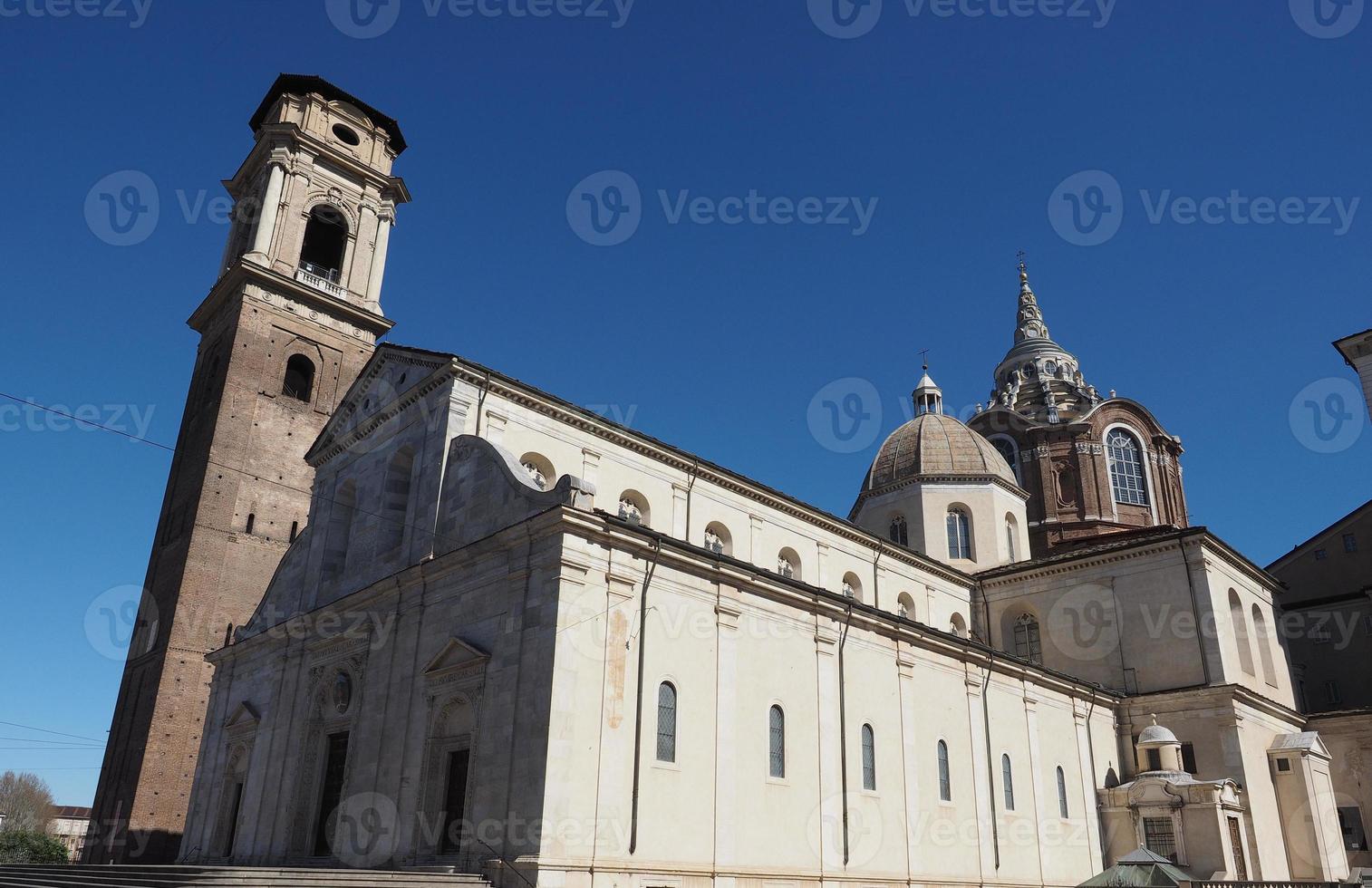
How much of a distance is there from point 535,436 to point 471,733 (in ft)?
26.5

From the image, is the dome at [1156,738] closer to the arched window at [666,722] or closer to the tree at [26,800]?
the arched window at [666,722]

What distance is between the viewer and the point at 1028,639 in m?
36.0

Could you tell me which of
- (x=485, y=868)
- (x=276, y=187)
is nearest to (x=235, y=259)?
(x=276, y=187)

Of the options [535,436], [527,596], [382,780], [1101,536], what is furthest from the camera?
[1101,536]

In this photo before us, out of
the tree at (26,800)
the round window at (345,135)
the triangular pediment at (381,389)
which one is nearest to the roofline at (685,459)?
the triangular pediment at (381,389)

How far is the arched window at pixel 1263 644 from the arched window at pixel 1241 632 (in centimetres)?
84

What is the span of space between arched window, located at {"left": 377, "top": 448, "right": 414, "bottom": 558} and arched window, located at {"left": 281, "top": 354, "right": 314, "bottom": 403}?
1468cm

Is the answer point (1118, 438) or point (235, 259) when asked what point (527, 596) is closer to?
point (235, 259)

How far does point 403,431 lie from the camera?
25.4 m

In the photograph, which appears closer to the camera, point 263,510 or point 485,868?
point 485,868

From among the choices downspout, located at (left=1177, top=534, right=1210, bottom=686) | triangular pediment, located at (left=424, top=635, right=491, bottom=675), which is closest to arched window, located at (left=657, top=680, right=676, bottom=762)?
triangular pediment, located at (left=424, top=635, right=491, bottom=675)

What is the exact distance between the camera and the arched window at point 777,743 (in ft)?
69.9

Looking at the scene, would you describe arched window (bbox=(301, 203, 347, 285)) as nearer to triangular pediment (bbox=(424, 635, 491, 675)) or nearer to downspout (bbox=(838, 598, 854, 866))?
triangular pediment (bbox=(424, 635, 491, 675))

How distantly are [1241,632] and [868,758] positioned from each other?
17388mm
